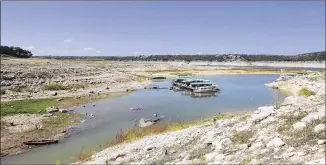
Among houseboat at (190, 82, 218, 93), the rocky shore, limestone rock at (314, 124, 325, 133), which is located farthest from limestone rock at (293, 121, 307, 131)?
houseboat at (190, 82, 218, 93)

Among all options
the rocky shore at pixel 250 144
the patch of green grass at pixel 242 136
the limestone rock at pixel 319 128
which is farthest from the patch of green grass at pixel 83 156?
the limestone rock at pixel 319 128

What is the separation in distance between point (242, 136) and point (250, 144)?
3.16ft

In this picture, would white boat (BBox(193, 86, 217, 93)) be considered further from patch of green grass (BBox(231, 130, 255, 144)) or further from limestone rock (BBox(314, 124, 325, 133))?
limestone rock (BBox(314, 124, 325, 133))

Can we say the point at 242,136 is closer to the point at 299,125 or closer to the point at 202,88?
the point at 299,125

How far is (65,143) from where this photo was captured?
1964 centimetres

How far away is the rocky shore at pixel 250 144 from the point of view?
35.2 feet

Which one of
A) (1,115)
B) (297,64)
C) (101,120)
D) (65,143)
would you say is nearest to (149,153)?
(65,143)

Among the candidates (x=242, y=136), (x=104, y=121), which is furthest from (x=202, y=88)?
(x=242, y=136)

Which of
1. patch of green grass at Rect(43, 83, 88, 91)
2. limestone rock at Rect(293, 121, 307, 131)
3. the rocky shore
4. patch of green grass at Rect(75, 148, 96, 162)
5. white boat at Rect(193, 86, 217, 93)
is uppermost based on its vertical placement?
limestone rock at Rect(293, 121, 307, 131)

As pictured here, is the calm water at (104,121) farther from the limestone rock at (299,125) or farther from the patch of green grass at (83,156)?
the limestone rock at (299,125)

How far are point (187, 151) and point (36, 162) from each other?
6464 mm

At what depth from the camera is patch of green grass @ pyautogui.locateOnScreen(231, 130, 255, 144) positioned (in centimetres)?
1262

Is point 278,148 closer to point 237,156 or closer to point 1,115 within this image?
point 237,156

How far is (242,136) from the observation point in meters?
13.0
